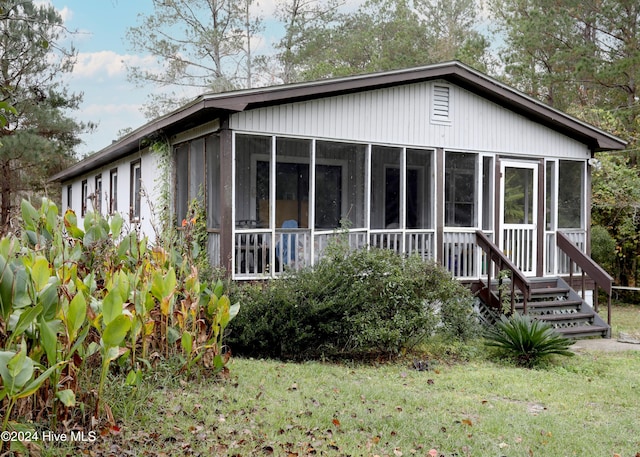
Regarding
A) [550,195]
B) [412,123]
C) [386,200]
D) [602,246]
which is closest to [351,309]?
[412,123]

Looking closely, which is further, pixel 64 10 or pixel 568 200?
pixel 64 10

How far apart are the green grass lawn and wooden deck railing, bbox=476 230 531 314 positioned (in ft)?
9.38

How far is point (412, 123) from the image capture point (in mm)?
10805

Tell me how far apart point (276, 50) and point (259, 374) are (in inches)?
897

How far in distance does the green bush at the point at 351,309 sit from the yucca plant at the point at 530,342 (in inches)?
21.4

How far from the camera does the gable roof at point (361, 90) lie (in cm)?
881

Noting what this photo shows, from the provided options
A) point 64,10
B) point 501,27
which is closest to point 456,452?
point 64,10

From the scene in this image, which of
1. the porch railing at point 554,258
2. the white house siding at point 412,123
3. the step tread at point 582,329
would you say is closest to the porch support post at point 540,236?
the porch railing at point 554,258

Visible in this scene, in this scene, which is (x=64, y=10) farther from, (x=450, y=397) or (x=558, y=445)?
(x=558, y=445)

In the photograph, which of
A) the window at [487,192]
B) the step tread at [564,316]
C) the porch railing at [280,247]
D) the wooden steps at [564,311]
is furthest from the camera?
the window at [487,192]

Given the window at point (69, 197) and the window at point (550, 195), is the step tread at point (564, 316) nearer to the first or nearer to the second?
the window at point (550, 195)

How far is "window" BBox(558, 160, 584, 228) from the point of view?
12523 millimetres

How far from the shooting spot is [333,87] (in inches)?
382

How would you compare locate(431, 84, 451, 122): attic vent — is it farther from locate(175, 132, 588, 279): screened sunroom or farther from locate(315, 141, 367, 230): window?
locate(315, 141, 367, 230): window
